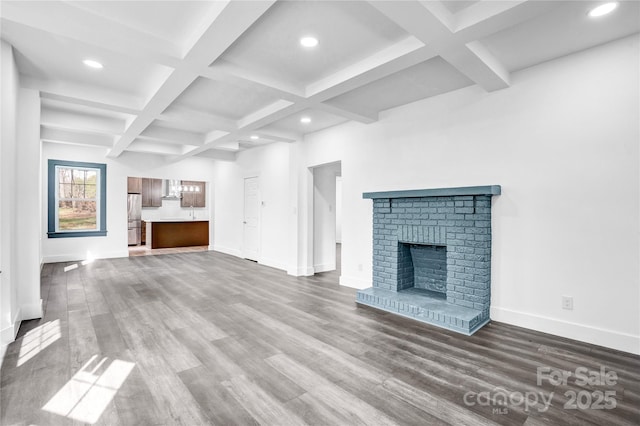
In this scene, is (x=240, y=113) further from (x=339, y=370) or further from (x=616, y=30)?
(x=616, y=30)

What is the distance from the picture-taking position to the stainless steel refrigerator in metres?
10.1

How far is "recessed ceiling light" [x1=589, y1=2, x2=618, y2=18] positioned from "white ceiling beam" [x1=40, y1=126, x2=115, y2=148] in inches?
309

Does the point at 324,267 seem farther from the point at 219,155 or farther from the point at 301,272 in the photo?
the point at 219,155

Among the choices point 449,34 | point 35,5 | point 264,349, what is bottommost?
point 264,349

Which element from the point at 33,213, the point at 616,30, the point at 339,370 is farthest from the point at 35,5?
the point at 616,30

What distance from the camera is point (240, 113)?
4770mm

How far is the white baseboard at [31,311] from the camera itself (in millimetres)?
3366

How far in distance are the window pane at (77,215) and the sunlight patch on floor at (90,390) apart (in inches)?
252

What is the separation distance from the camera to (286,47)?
2.77m

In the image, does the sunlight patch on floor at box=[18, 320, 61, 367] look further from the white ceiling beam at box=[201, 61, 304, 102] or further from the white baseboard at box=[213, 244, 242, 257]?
the white baseboard at box=[213, 244, 242, 257]

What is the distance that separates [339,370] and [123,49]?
10.2ft

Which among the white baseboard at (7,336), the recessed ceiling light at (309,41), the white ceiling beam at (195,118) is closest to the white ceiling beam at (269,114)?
the white ceiling beam at (195,118)

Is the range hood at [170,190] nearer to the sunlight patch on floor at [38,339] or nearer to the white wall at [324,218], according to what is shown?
the white wall at [324,218]

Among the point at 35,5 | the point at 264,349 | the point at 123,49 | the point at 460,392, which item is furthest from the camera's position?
the point at 264,349
